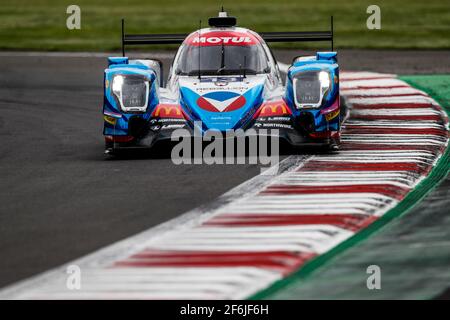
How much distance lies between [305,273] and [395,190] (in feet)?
11.5

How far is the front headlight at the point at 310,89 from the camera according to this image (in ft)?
47.9

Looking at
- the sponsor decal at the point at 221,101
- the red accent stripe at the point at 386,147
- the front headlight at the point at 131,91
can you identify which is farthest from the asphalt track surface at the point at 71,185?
the red accent stripe at the point at 386,147

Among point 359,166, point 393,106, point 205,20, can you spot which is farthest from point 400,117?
point 205,20

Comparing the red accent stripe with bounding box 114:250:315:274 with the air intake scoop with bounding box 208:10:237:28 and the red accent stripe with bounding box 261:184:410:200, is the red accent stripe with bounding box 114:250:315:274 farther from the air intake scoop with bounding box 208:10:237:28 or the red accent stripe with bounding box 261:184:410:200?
the air intake scoop with bounding box 208:10:237:28

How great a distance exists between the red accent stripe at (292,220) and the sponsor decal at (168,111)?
3.70 metres

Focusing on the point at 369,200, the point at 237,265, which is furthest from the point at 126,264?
the point at 369,200

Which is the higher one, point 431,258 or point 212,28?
point 212,28

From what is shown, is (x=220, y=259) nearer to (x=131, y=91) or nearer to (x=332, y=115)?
→ (x=332, y=115)

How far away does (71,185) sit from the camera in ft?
41.7

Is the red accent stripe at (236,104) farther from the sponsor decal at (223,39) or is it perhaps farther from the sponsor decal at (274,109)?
the sponsor decal at (223,39)

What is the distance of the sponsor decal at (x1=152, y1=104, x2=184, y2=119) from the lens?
14523 mm

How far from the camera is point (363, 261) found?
9.17 meters

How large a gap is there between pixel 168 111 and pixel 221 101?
621 mm
